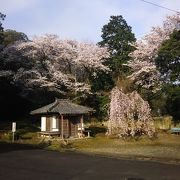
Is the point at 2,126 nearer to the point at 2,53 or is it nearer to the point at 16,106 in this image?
the point at 16,106

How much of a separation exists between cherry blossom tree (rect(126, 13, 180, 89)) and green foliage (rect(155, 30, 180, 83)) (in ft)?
22.0

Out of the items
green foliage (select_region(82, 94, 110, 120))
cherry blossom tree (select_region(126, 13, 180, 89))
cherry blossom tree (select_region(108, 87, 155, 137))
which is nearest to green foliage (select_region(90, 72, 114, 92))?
green foliage (select_region(82, 94, 110, 120))

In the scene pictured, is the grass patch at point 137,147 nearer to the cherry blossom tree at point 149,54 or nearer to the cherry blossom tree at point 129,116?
the cherry blossom tree at point 129,116

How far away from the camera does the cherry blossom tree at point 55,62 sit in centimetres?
4866

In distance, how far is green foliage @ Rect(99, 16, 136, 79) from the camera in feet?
180

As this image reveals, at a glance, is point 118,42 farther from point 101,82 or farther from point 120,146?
point 120,146

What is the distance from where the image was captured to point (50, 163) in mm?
20031

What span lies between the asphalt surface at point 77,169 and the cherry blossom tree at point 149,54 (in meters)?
27.9

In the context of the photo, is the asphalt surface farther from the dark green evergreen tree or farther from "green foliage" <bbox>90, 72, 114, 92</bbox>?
"green foliage" <bbox>90, 72, 114, 92</bbox>

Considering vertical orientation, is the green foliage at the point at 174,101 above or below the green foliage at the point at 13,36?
below

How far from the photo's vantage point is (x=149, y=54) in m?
48.5

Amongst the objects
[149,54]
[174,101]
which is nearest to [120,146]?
[174,101]

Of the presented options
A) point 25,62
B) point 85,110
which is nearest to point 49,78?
point 25,62

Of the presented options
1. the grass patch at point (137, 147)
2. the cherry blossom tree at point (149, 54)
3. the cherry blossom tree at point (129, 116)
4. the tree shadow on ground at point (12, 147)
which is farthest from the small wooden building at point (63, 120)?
the cherry blossom tree at point (149, 54)
